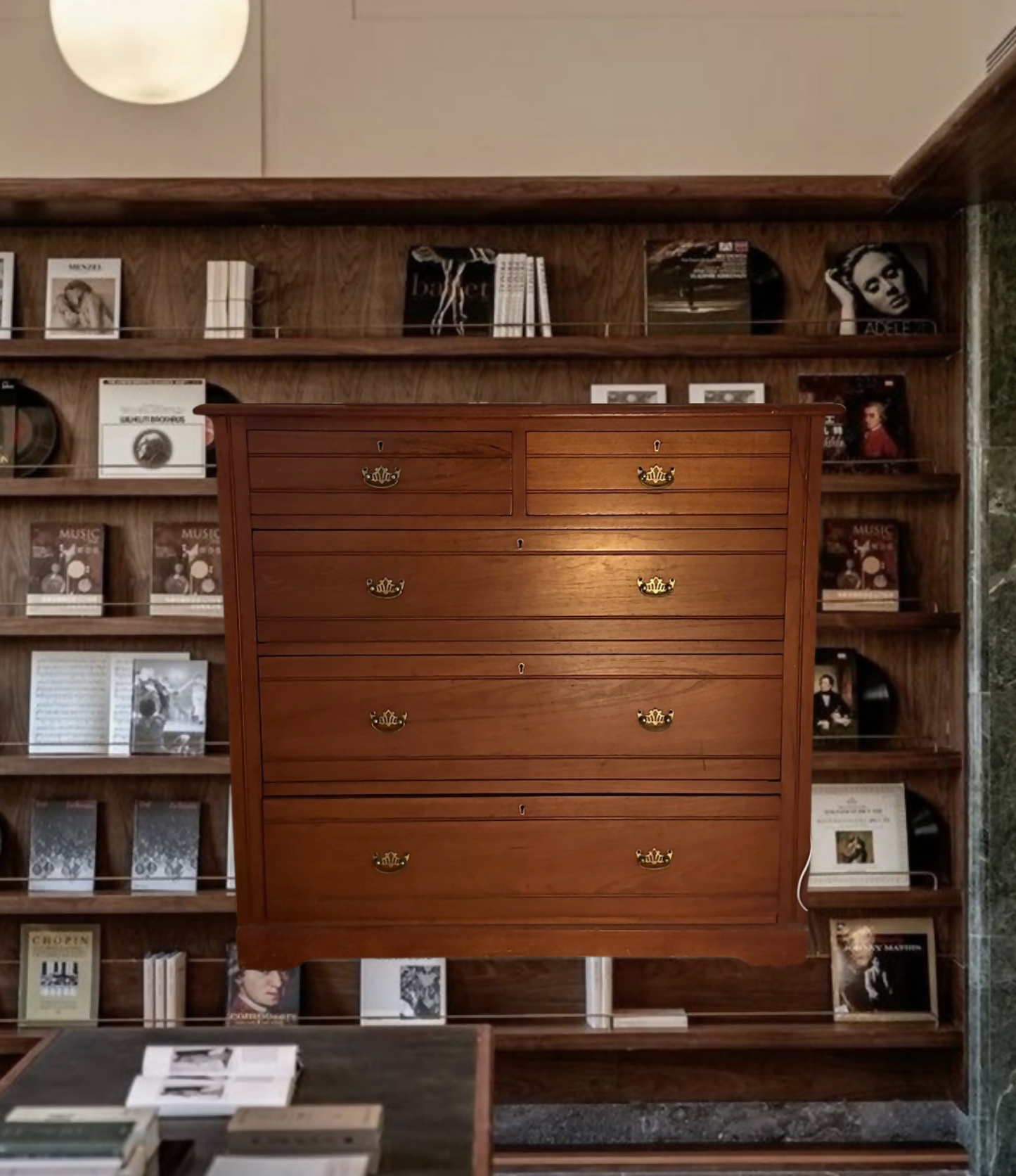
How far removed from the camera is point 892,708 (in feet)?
12.8

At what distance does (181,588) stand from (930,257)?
2.28 metres

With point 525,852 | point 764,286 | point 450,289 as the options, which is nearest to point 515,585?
point 525,852

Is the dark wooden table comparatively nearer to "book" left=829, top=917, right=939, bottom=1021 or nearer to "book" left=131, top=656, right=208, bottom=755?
"book" left=131, top=656, right=208, bottom=755

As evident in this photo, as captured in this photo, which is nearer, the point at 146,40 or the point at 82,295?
the point at 146,40

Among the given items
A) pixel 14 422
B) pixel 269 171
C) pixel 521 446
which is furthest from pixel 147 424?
pixel 521 446

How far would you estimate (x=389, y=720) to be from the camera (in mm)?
3006

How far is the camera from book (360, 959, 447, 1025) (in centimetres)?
383

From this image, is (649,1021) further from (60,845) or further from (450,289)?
(450,289)

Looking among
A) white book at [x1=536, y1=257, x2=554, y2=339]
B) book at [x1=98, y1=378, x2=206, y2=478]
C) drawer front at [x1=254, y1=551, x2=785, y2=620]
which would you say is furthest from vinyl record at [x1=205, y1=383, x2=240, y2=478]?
drawer front at [x1=254, y1=551, x2=785, y2=620]

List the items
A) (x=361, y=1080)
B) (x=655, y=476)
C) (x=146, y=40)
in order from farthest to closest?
1. (x=655, y=476)
2. (x=361, y=1080)
3. (x=146, y=40)

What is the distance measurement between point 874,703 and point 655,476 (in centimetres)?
127

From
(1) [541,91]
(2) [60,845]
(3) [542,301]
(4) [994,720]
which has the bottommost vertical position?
(2) [60,845]

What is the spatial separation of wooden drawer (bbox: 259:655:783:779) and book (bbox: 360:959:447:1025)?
3.50 feet

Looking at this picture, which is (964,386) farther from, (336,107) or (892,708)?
(336,107)
